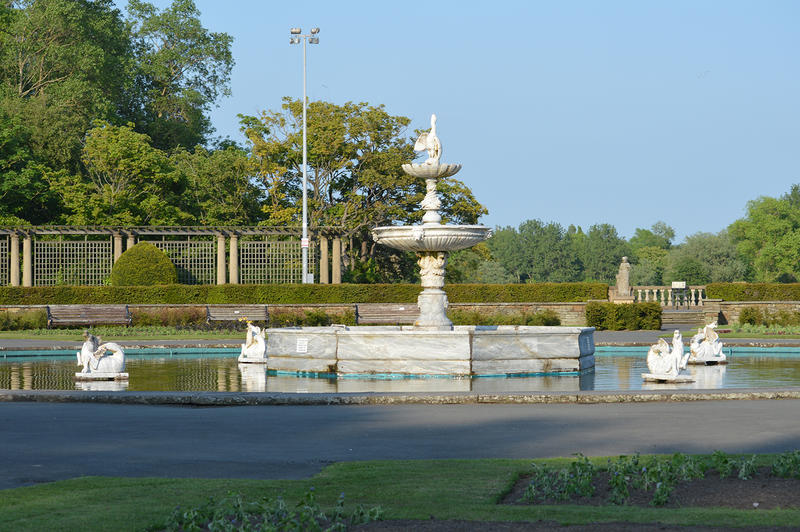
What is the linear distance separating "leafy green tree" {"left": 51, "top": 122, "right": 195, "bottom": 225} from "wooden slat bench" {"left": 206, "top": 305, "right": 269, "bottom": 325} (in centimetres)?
1252

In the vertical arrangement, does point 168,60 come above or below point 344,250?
above

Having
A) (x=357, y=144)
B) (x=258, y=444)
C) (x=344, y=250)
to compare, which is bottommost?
(x=258, y=444)

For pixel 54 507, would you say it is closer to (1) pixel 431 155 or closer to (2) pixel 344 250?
(1) pixel 431 155

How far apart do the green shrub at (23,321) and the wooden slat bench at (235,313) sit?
16.9 feet

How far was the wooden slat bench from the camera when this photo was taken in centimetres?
3212

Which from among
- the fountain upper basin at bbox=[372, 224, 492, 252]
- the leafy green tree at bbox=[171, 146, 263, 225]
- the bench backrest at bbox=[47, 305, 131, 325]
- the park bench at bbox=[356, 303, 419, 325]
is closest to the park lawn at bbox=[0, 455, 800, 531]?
the fountain upper basin at bbox=[372, 224, 492, 252]

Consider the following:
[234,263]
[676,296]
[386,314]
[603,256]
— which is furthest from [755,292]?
A: [603,256]

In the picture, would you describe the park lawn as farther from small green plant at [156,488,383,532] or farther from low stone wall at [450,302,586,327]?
low stone wall at [450,302,586,327]

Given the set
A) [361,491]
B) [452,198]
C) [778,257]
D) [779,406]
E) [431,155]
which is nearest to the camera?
[361,491]

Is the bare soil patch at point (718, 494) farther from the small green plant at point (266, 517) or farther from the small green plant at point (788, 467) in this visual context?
the small green plant at point (266, 517)

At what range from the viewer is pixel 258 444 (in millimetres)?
9445

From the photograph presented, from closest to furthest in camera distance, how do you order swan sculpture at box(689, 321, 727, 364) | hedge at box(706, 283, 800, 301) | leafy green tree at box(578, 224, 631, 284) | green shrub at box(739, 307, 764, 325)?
1. swan sculpture at box(689, 321, 727, 364)
2. green shrub at box(739, 307, 764, 325)
3. hedge at box(706, 283, 800, 301)
4. leafy green tree at box(578, 224, 631, 284)

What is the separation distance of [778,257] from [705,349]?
70073 millimetres

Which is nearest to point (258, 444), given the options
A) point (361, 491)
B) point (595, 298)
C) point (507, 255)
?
point (361, 491)
